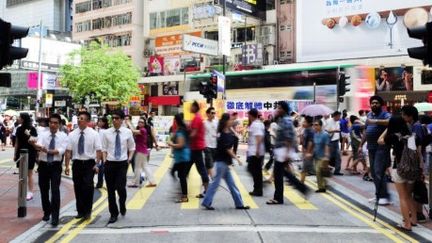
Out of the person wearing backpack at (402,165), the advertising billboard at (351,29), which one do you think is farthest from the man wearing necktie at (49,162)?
the advertising billboard at (351,29)

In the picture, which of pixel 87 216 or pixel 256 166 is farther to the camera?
pixel 256 166

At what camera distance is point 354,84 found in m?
33.6

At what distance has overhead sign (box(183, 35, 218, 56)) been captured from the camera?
25.5 metres

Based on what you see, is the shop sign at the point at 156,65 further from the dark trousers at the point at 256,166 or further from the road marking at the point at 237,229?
the road marking at the point at 237,229

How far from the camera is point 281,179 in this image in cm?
975

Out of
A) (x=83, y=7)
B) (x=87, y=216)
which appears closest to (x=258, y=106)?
(x=87, y=216)

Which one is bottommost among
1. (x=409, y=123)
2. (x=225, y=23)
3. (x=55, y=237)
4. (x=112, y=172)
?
(x=55, y=237)

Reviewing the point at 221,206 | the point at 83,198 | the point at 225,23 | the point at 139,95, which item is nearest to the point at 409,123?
the point at 221,206

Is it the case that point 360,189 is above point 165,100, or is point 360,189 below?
below

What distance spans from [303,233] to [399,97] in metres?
32.9

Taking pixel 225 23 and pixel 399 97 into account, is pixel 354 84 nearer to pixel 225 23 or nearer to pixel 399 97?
pixel 399 97

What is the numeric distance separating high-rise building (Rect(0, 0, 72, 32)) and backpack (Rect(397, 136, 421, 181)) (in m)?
82.0

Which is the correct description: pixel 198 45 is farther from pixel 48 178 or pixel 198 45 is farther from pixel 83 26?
pixel 83 26

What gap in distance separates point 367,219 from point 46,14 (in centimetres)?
8486
